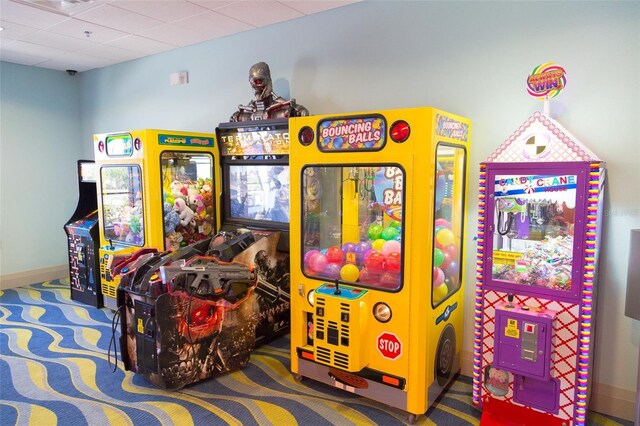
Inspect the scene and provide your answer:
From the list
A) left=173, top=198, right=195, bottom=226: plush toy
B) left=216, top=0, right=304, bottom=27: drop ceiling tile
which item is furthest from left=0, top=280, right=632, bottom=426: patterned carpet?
left=216, top=0, right=304, bottom=27: drop ceiling tile

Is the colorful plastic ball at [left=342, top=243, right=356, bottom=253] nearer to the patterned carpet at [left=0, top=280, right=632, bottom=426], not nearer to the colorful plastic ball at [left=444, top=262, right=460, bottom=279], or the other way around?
the colorful plastic ball at [left=444, top=262, right=460, bottom=279]

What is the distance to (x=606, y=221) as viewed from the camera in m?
2.67

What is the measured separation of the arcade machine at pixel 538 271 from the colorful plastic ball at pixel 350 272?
766 mm

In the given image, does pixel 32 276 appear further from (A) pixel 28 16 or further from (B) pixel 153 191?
(A) pixel 28 16

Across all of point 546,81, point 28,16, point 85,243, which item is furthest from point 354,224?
point 28,16

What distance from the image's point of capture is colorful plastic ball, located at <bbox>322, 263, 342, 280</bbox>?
114 inches

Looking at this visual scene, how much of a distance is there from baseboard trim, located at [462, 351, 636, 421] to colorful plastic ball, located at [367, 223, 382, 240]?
1.70 meters

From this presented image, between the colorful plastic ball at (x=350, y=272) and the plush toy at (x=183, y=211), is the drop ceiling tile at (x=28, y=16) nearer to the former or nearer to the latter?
the plush toy at (x=183, y=211)

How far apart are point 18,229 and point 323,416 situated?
517cm

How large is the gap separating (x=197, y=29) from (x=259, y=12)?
2.65 ft

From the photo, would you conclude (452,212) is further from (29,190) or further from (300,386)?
(29,190)

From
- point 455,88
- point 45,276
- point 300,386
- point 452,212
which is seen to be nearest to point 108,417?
point 300,386

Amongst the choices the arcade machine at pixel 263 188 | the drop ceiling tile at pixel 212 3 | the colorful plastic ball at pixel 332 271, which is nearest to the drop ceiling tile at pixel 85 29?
the drop ceiling tile at pixel 212 3

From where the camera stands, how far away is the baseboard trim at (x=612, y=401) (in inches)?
105
